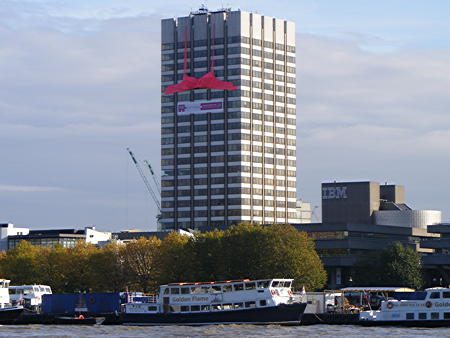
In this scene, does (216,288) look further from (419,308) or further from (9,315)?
(9,315)

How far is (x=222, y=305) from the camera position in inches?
7092

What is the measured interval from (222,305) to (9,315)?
3451 centimetres

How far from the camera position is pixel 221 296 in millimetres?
179875

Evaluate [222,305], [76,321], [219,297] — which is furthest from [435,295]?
[76,321]

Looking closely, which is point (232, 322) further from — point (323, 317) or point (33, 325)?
point (33, 325)

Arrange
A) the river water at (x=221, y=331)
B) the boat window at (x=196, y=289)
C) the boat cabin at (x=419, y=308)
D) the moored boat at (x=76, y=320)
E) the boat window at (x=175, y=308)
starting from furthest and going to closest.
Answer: the moored boat at (x=76, y=320)
the boat window at (x=175, y=308)
the boat window at (x=196, y=289)
the boat cabin at (x=419, y=308)
the river water at (x=221, y=331)

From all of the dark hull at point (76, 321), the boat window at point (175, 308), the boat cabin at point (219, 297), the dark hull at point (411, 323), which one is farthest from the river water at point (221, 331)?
the dark hull at point (76, 321)

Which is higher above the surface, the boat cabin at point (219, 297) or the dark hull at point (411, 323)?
the boat cabin at point (219, 297)

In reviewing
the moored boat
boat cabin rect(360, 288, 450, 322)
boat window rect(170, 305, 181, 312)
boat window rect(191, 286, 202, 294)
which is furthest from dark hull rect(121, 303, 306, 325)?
the moored boat

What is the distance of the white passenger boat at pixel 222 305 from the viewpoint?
17525 centimetres

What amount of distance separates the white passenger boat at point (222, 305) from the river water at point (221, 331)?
310cm

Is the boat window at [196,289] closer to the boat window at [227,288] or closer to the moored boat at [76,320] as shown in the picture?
the boat window at [227,288]

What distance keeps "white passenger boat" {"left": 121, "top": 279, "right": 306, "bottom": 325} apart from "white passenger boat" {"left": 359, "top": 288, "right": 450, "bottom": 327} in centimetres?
1152

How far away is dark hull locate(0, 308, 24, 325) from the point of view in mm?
189250
